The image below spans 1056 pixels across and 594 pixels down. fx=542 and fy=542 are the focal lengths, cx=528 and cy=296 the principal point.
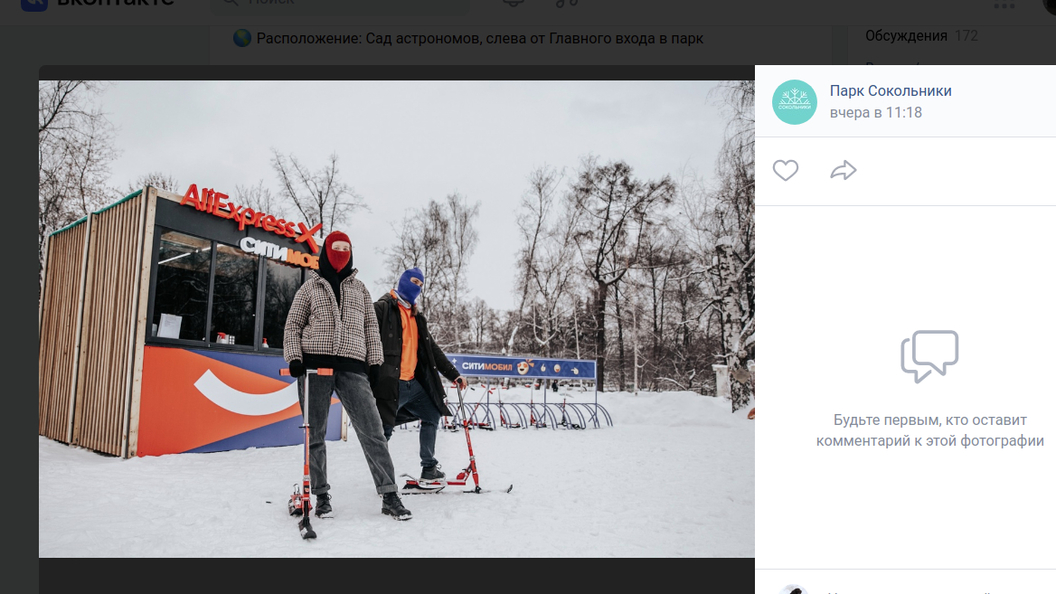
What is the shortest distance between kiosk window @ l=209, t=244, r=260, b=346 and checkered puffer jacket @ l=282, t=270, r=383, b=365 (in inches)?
124

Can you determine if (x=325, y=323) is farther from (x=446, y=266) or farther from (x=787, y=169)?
(x=446, y=266)

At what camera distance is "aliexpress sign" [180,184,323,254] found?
516 centimetres

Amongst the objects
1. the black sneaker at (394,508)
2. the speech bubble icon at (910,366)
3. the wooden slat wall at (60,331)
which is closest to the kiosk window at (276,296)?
the wooden slat wall at (60,331)

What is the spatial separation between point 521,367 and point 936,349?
339 inches

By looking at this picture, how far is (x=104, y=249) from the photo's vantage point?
521 cm

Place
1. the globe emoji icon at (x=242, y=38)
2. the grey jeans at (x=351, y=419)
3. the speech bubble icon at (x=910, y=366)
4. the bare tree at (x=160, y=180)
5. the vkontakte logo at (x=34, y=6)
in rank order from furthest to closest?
the bare tree at (x=160, y=180) → the grey jeans at (x=351, y=419) → the globe emoji icon at (x=242, y=38) → the vkontakte logo at (x=34, y=6) → the speech bubble icon at (x=910, y=366)

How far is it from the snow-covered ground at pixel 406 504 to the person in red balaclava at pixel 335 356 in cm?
22

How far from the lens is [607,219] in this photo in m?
12.9

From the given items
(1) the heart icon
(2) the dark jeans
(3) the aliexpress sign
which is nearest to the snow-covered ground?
(2) the dark jeans

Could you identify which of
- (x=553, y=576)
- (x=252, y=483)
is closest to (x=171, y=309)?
(x=252, y=483)

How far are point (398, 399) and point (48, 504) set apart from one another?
1.87 meters

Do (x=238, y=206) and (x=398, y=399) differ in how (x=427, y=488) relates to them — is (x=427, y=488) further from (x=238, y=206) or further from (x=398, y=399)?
(x=238, y=206)

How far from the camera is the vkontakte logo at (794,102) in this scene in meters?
1.88

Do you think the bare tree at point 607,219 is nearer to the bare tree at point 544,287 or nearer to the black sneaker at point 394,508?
the bare tree at point 544,287
